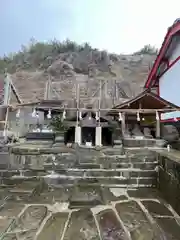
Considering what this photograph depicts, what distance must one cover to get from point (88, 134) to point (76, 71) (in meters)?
13.7

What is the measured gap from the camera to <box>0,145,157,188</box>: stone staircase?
445 centimetres

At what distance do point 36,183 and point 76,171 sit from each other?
1101 millimetres

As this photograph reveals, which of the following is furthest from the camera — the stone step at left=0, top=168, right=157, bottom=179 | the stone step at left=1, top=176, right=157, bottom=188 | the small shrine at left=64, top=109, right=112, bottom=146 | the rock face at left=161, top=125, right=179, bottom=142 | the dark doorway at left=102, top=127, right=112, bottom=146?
the dark doorway at left=102, top=127, right=112, bottom=146

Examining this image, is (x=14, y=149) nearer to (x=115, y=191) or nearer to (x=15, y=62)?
(x=115, y=191)

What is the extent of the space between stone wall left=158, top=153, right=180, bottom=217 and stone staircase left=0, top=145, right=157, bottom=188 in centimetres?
43

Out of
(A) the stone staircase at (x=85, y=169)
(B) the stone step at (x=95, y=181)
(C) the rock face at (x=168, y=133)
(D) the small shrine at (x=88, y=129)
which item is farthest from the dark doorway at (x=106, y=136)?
(B) the stone step at (x=95, y=181)

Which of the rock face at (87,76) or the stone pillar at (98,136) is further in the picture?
the rock face at (87,76)

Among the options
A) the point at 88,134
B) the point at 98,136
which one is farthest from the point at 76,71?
the point at 98,136

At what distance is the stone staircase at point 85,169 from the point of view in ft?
14.6

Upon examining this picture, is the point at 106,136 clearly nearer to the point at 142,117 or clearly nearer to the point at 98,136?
the point at 98,136

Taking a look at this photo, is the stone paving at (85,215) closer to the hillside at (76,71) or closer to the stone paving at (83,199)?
the stone paving at (83,199)

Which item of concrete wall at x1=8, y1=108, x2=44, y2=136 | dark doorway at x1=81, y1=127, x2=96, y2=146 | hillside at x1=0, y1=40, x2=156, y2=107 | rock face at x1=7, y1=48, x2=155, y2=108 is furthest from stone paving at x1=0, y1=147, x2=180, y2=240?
hillside at x1=0, y1=40, x2=156, y2=107

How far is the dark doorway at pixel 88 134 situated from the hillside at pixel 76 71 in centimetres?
549

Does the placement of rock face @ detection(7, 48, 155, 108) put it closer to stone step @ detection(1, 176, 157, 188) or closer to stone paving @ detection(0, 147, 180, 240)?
stone paving @ detection(0, 147, 180, 240)
